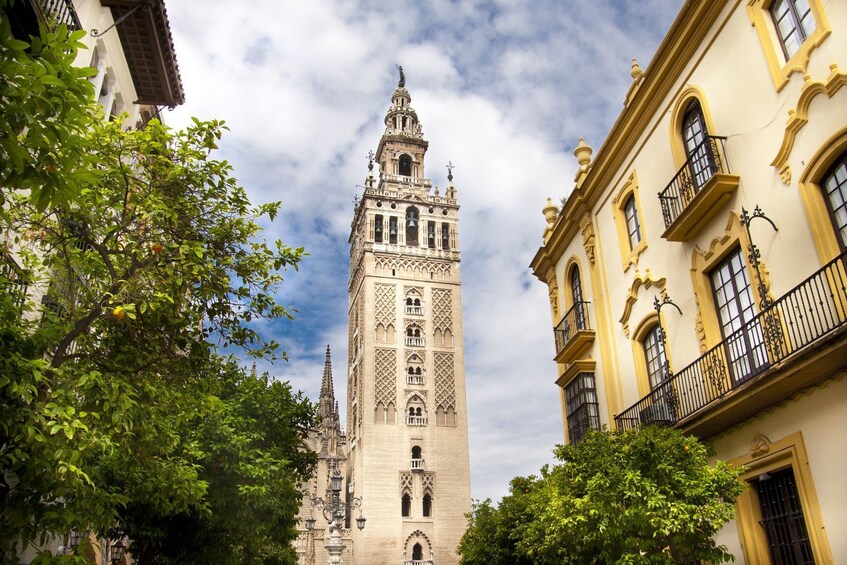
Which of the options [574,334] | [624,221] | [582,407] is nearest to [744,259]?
[624,221]

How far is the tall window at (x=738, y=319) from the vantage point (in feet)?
31.0

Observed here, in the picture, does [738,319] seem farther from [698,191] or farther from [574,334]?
[574,334]

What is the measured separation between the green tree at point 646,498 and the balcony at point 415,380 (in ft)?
122

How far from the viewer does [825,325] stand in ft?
26.7

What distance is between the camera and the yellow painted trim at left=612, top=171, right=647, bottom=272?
44.3 feet

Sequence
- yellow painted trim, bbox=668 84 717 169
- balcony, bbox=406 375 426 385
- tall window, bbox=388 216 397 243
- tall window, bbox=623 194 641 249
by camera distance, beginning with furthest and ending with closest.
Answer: tall window, bbox=388 216 397 243 → balcony, bbox=406 375 426 385 → tall window, bbox=623 194 641 249 → yellow painted trim, bbox=668 84 717 169

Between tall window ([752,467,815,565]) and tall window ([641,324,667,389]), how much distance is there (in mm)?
3222

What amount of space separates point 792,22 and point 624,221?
565cm

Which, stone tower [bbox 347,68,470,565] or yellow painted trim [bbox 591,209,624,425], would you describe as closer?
yellow painted trim [bbox 591,209,624,425]

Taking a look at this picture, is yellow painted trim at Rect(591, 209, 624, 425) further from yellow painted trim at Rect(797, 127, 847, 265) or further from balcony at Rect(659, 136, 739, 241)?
yellow painted trim at Rect(797, 127, 847, 265)

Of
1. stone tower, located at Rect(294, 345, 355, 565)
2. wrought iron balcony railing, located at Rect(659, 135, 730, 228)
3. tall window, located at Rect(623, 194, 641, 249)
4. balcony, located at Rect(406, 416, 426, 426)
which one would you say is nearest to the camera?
wrought iron balcony railing, located at Rect(659, 135, 730, 228)

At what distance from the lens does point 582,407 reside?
15.2 m

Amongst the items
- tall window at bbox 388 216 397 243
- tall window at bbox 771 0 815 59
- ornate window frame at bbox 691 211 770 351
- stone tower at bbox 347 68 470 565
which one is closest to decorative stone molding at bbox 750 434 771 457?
ornate window frame at bbox 691 211 770 351

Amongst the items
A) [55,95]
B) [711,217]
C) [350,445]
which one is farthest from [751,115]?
[350,445]
